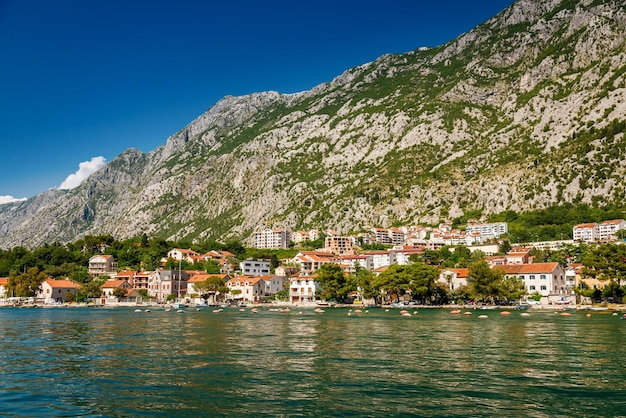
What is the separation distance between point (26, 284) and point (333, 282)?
288ft

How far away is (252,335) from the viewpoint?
169 feet

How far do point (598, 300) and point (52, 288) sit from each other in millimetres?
135043

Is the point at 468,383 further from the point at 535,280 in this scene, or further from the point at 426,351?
the point at 535,280

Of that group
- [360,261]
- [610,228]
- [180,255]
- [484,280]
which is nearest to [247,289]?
[180,255]

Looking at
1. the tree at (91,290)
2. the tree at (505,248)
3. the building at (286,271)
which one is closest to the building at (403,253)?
the tree at (505,248)

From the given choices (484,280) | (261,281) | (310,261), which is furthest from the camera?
(310,261)

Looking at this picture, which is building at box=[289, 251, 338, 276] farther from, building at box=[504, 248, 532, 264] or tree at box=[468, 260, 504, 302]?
tree at box=[468, 260, 504, 302]

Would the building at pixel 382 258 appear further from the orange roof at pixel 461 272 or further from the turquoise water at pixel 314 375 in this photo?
the turquoise water at pixel 314 375

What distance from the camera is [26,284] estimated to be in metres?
146

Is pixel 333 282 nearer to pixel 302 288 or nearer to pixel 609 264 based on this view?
pixel 302 288

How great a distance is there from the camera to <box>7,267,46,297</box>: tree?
146 m

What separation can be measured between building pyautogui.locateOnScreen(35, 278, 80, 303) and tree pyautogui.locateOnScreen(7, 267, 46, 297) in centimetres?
185

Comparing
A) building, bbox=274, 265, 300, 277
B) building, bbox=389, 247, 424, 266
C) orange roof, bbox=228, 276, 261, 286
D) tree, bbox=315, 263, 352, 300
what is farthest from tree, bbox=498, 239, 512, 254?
orange roof, bbox=228, 276, 261, 286

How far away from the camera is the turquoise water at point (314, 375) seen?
2116cm
